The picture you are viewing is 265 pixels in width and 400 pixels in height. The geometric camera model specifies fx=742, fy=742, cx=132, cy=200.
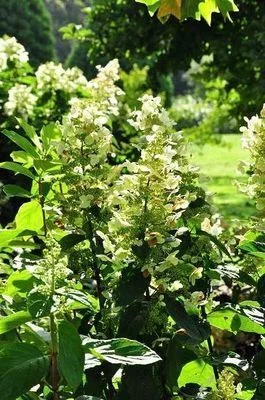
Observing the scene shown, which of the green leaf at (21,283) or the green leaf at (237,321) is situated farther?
the green leaf at (237,321)

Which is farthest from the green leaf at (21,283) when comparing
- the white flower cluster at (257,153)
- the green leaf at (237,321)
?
the white flower cluster at (257,153)

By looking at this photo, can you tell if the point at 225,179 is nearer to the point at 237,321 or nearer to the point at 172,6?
the point at 172,6

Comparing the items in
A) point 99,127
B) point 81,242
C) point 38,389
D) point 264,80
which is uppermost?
point 264,80

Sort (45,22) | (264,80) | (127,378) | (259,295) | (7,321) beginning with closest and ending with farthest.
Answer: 1. (7,321)
2. (127,378)
3. (259,295)
4. (264,80)
5. (45,22)

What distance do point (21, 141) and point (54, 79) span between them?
3598 mm

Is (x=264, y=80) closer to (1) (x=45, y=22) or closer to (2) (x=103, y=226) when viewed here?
(2) (x=103, y=226)

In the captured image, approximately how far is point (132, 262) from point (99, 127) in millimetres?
392

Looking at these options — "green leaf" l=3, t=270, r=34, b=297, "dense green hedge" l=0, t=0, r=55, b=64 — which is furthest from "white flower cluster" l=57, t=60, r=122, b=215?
"dense green hedge" l=0, t=0, r=55, b=64

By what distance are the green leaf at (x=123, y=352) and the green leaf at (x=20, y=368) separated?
0.30ft

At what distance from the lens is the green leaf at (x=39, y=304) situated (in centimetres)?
130

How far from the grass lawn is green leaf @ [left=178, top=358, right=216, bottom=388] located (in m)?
0.51

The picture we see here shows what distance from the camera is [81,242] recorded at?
189 cm

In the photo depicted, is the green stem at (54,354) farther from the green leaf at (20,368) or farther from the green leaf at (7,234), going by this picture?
the green leaf at (7,234)

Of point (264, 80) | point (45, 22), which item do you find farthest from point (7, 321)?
point (45, 22)
